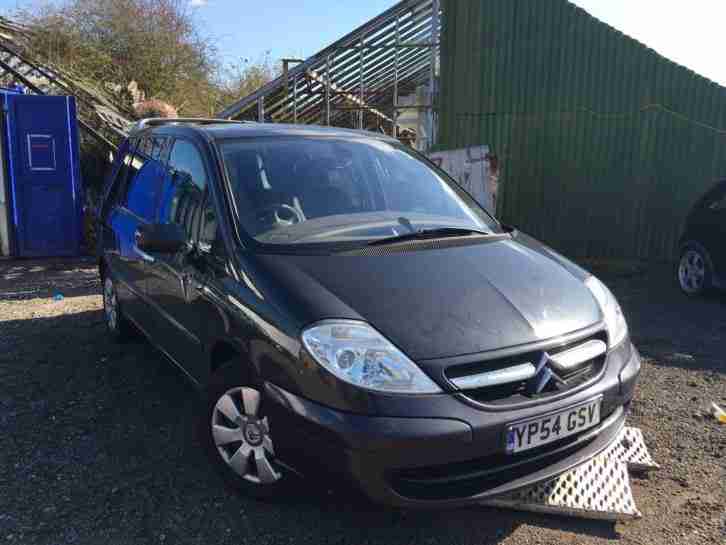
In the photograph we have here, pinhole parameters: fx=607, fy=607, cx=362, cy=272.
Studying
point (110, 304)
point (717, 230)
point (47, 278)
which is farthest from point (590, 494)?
point (47, 278)

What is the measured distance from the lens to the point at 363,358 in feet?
7.46

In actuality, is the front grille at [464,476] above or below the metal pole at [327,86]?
below

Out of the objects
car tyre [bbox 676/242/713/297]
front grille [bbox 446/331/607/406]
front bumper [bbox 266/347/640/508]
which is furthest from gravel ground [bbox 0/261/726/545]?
car tyre [bbox 676/242/713/297]

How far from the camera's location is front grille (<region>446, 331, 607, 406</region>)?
228 centimetres

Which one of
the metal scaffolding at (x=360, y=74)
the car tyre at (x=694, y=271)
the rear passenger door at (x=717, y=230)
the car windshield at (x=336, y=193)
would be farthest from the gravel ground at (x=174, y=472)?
the metal scaffolding at (x=360, y=74)

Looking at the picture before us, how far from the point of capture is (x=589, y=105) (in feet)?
30.6

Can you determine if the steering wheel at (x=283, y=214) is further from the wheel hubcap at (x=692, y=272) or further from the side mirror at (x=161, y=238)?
the wheel hubcap at (x=692, y=272)

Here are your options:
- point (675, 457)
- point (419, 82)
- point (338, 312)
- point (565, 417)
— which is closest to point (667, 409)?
point (675, 457)

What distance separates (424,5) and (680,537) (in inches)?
446

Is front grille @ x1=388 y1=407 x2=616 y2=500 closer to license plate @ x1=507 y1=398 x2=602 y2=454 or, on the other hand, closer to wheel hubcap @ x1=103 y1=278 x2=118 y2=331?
license plate @ x1=507 y1=398 x2=602 y2=454

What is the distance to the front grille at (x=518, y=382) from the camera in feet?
7.47

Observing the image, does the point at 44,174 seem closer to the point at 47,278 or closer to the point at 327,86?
the point at 47,278

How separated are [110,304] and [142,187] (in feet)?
4.48

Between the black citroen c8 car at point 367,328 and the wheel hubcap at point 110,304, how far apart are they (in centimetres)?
140
